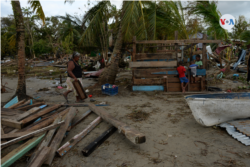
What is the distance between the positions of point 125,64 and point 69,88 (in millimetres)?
13124

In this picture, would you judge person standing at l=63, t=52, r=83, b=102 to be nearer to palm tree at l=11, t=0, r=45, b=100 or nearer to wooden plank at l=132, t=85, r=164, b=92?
palm tree at l=11, t=0, r=45, b=100

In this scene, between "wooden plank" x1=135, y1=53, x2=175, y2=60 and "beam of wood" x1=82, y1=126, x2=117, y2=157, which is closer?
"beam of wood" x1=82, y1=126, x2=117, y2=157

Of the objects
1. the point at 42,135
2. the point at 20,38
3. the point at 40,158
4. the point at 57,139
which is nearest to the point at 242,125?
the point at 57,139

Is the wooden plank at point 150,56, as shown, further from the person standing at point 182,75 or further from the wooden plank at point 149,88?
the wooden plank at point 149,88

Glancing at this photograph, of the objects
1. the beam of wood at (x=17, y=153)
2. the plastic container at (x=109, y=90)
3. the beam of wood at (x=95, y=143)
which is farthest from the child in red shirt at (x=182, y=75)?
the beam of wood at (x=17, y=153)

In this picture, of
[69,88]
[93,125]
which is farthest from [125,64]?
[93,125]

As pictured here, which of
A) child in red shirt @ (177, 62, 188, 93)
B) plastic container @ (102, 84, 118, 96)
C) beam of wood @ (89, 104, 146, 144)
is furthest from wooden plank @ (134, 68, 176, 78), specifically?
beam of wood @ (89, 104, 146, 144)

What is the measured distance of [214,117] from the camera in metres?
3.71

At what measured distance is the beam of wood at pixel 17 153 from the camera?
240 cm

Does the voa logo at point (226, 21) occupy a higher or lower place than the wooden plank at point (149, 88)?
higher

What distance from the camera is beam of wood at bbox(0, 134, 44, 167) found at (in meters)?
2.40

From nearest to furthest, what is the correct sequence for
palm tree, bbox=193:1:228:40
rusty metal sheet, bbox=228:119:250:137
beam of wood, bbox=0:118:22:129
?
rusty metal sheet, bbox=228:119:250:137
beam of wood, bbox=0:118:22:129
palm tree, bbox=193:1:228:40

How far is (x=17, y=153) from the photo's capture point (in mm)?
2588

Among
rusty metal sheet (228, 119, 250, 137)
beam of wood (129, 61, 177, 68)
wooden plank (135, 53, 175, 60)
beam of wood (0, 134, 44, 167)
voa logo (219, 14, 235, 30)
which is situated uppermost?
voa logo (219, 14, 235, 30)
